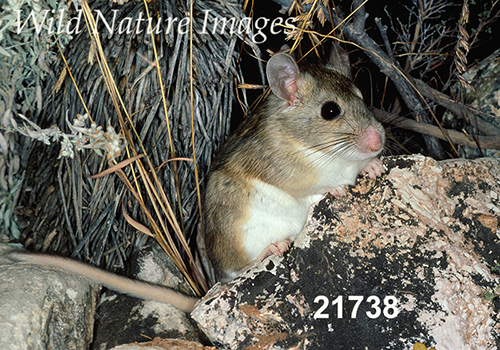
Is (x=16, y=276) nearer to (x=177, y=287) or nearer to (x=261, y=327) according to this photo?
(x=177, y=287)

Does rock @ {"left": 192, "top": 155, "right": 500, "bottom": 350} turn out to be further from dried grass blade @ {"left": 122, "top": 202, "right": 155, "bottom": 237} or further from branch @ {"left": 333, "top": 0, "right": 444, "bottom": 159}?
branch @ {"left": 333, "top": 0, "right": 444, "bottom": 159}

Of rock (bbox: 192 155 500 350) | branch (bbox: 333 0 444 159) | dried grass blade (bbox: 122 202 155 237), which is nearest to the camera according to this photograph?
rock (bbox: 192 155 500 350)

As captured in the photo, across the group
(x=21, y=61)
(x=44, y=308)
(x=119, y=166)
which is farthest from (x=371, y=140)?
(x=21, y=61)

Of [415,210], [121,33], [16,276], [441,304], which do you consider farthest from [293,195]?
[16,276]

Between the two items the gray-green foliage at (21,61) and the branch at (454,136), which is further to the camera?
the branch at (454,136)

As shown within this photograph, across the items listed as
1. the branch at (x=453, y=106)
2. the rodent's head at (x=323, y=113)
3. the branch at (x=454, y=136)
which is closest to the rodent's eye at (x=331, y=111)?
the rodent's head at (x=323, y=113)

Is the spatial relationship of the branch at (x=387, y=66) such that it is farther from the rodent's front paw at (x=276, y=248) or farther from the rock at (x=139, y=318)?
the rock at (x=139, y=318)

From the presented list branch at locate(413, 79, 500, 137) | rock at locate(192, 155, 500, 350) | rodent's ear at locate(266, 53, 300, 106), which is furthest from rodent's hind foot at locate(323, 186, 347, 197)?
branch at locate(413, 79, 500, 137)
